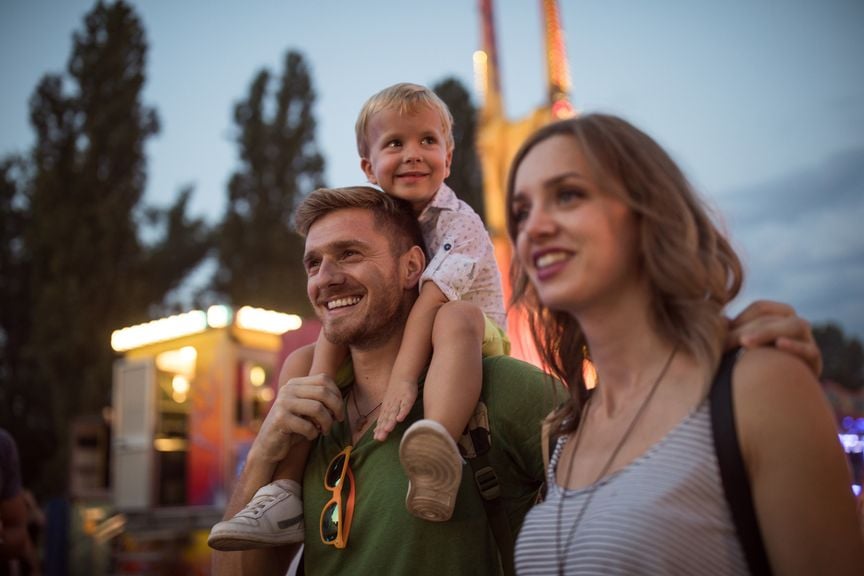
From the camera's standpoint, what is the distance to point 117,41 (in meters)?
24.2

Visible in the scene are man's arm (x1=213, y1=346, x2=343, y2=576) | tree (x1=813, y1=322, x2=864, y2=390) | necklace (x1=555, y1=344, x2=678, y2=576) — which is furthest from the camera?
tree (x1=813, y1=322, x2=864, y2=390)

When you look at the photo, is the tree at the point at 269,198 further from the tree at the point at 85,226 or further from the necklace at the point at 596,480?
the necklace at the point at 596,480

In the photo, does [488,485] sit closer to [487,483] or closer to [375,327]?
[487,483]

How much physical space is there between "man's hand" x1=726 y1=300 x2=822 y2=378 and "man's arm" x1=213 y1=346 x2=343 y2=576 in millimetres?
1301

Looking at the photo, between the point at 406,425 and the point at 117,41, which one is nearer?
the point at 406,425

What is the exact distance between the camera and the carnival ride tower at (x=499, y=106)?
12000mm

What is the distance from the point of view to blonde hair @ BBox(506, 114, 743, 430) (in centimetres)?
154

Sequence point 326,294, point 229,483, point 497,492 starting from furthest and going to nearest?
point 229,483
point 326,294
point 497,492

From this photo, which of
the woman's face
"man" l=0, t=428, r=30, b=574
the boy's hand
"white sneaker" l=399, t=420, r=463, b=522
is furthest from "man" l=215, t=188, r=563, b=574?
"man" l=0, t=428, r=30, b=574

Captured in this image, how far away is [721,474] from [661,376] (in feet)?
0.91

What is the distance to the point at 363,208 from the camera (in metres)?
2.72

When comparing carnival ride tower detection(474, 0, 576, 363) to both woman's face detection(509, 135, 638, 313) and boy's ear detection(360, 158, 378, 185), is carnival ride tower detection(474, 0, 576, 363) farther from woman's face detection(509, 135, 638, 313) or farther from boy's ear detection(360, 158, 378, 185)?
woman's face detection(509, 135, 638, 313)

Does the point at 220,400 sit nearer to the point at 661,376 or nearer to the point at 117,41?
the point at 661,376

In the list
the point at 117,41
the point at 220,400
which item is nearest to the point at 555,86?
the point at 220,400
